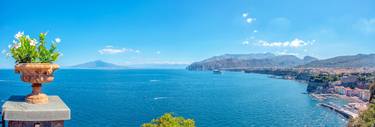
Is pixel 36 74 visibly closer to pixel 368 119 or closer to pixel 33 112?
pixel 33 112

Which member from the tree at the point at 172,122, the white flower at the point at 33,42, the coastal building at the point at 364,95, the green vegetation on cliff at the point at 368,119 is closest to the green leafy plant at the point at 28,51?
the white flower at the point at 33,42

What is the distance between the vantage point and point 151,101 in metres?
65.5

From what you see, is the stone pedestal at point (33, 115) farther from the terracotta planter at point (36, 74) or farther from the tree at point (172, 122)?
the tree at point (172, 122)

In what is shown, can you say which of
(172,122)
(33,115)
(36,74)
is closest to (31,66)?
(36,74)

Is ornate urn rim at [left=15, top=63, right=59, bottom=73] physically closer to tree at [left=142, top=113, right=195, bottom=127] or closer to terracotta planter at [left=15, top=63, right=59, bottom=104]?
terracotta planter at [left=15, top=63, right=59, bottom=104]

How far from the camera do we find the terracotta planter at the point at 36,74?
3.55 meters

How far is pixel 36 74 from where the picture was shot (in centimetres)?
359

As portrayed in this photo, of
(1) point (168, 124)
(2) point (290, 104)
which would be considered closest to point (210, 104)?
(2) point (290, 104)

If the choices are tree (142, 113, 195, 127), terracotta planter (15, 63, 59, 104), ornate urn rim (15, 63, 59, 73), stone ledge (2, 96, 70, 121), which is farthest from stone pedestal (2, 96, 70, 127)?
tree (142, 113, 195, 127)

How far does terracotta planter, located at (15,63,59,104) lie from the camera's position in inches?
140

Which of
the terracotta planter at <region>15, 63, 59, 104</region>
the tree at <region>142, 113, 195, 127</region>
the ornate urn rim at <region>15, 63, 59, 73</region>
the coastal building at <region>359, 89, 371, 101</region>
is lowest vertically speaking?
the coastal building at <region>359, 89, 371, 101</region>

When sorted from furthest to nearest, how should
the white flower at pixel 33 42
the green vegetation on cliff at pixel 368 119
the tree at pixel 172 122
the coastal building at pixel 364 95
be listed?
the coastal building at pixel 364 95 < the green vegetation on cliff at pixel 368 119 < the tree at pixel 172 122 < the white flower at pixel 33 42

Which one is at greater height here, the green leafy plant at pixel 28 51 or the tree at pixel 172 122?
the green leafy plant at pixel 28 51

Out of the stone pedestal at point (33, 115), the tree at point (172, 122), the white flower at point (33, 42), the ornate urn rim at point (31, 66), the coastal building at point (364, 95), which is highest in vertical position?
the white flower at point (33, 42)
